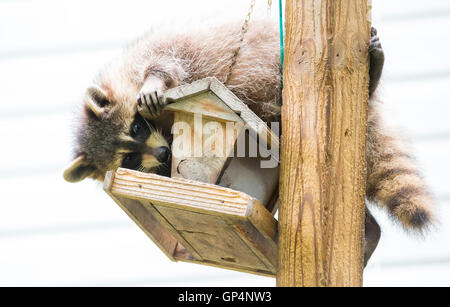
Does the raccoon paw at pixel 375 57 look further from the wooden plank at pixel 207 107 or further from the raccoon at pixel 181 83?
the wooden plank at pixel 207 107

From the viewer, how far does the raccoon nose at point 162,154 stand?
2350mm

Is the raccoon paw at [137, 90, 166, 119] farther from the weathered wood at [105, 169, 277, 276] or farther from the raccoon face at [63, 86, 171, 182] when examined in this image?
the weathered wood at [105, 169, 277, 276]

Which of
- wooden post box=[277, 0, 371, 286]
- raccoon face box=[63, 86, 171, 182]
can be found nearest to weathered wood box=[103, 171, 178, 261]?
raccoon face box=[63, 86, 171, 182]

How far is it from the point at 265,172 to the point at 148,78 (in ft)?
2.26

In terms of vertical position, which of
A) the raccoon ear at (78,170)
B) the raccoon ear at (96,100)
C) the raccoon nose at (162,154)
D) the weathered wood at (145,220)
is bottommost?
the weathered wood at (145,220)

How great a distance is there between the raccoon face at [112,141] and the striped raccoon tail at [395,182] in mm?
866

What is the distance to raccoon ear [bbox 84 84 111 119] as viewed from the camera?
2570mm

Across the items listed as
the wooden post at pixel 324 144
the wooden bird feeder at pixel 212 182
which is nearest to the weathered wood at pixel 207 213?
the wooden bird feeder at pixel 212 182

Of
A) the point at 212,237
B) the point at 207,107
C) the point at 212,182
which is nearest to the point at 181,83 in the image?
the point at 207,107

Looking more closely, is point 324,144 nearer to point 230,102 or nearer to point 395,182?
point 230,102

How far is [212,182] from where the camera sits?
2.01 metres

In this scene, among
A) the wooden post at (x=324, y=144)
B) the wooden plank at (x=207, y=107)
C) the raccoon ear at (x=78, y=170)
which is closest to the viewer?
the wooden post at (x=324, y=144)

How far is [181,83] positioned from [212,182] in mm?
715

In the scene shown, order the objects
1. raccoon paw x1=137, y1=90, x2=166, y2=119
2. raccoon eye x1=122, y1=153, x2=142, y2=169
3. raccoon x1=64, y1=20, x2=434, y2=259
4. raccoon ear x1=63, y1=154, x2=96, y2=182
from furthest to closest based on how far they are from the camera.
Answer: raccoon ear x1=63, y1=154, x2=96, y2=182, raccoon eye x1=122, y1=153, x2=142, y2=169, raccoon x1=64, y1=20, x2=434, y2=259, raccoon paw x1=137, y1=90, x2=166, y2=119
